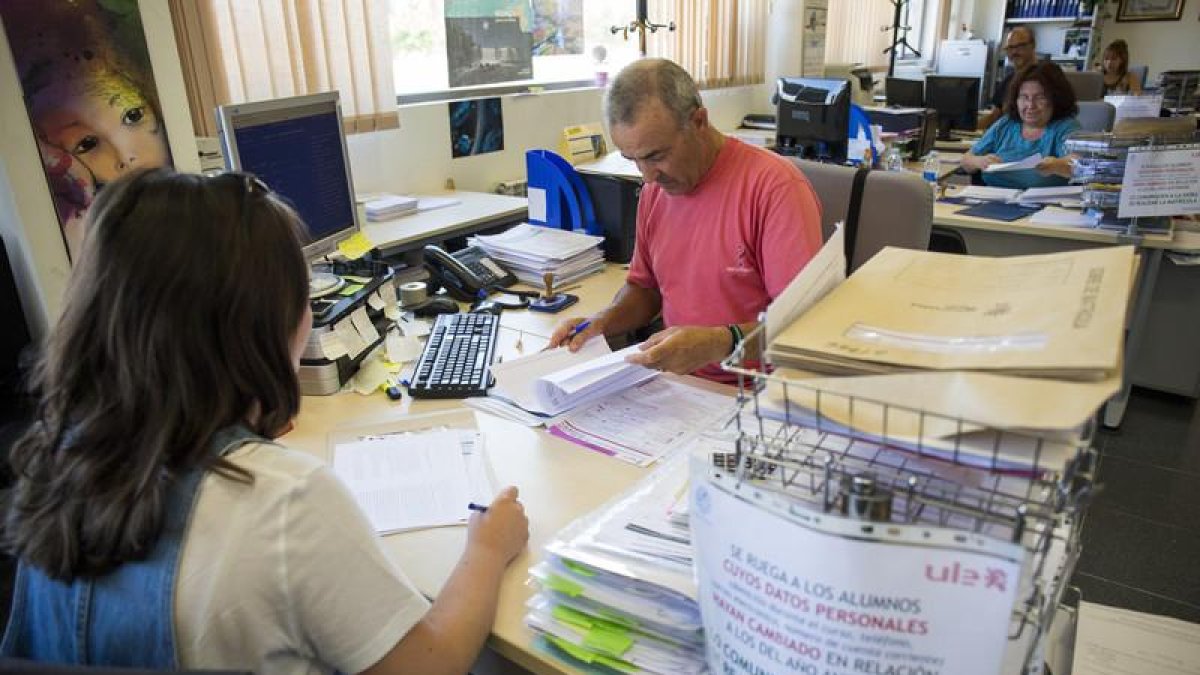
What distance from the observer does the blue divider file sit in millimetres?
2449

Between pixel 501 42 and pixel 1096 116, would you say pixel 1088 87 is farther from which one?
pixel 501 42

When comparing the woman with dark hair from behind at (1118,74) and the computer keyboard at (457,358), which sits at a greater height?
the woman with dark hair from behind at (1118,74)

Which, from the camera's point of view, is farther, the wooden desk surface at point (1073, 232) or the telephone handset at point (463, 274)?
the wooden desk surface at point (1073, 232)

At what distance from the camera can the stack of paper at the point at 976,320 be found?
23.0 inches

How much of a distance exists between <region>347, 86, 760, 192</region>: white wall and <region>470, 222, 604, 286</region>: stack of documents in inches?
39.9

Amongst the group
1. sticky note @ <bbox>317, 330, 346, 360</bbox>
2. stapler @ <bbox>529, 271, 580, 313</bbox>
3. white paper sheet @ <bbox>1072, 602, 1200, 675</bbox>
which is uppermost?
sticky note @ <bbox>317, 330, 346, 360</bbox>

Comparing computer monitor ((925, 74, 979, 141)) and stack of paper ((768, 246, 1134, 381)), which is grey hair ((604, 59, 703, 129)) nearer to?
stack of paper ((768, 246, 1134, 381))

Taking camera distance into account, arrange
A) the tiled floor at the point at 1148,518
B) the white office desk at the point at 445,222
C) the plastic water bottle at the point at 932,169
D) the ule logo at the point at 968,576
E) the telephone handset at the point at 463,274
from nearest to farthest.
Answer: the ule logo at the point at 968,576 < the tiled floor at the point at 1148,518 < the telephone handset at the point at 463,274 < the white office desk at the point at 445,222 < the plastic water bottle at the point at 932,169

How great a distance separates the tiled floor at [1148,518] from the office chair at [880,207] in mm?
648

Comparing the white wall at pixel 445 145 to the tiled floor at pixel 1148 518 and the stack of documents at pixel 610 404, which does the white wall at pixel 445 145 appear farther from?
the tiled floor at pixel 1148 518

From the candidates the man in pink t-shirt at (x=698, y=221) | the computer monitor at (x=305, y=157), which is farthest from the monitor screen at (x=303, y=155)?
the man in pink t-shirt at (x=698, y=221)

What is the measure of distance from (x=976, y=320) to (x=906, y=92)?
4.71m

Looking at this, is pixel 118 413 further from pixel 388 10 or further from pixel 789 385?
pixel 388 10

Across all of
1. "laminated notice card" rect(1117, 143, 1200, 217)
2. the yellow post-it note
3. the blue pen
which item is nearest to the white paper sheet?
the blue pen
